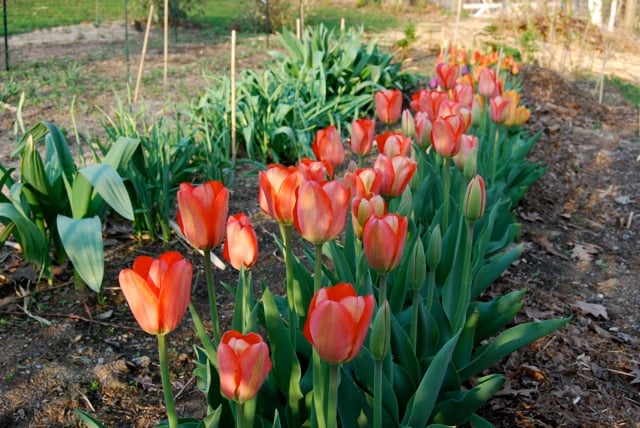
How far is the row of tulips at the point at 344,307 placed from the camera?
1082 millimetres

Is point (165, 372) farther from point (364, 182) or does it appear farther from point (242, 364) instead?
point (364, 182)

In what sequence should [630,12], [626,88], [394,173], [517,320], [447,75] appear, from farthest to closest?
[630,12] → [626,88] → [447,75] → [517,320] → [394,173]

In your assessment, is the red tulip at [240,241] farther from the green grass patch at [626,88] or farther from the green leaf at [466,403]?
the green grass patch at [626,88]

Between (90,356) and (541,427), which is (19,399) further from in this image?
(541,427)

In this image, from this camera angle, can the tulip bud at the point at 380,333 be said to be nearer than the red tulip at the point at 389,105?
Yes

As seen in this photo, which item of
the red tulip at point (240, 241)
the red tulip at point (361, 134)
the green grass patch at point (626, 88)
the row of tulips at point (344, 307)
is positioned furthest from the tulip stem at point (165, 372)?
the green grass patch at point (626, 88)

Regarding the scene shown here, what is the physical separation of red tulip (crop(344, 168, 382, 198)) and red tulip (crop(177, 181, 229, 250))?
0.44m

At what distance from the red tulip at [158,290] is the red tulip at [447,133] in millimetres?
1205

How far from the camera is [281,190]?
1382 millimetres

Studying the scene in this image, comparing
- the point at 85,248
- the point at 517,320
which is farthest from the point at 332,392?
the point at 517,320

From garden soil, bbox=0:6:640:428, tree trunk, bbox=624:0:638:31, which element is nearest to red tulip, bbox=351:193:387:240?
garden soil, bbox=0:6:640:428

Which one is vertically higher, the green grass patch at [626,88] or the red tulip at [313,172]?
the red tulip at [313,172]

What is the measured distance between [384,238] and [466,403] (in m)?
0.62

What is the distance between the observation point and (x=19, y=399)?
2.12 meters
